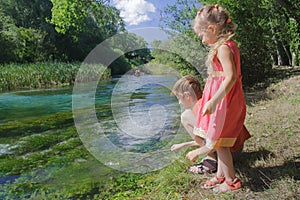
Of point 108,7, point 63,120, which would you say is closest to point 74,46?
point 108,7

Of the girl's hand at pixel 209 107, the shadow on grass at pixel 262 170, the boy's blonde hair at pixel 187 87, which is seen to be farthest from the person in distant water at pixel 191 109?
the girl's hand at pixel 209 107

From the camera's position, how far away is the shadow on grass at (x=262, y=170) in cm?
202

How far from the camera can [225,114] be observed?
6.23 feet

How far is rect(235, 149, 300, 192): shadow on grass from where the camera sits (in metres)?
2.02

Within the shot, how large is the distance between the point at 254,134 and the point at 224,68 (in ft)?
5.73

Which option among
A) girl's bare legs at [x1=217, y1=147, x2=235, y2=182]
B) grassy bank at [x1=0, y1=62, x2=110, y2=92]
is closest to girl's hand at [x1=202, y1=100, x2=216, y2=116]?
girl's bare legs at [x1=217, y1=147, x2=235, y2=182]

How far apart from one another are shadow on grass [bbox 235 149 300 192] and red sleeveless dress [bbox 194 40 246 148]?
1.27 feet

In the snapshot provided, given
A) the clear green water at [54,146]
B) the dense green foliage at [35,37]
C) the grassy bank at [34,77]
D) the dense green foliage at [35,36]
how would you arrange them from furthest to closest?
the dense green foliage at [35,36]
the dense green foliage at [35,37]
the grassy bank at [34,77]
the clear green water at [54,146]

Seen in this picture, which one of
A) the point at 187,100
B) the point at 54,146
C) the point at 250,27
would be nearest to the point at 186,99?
the point at 187,100

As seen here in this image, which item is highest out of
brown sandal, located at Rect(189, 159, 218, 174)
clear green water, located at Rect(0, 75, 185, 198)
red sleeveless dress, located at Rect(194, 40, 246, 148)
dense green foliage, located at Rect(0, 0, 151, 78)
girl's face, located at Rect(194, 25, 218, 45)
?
dense green foliage, located at Rect(0, 0, 151, 78)

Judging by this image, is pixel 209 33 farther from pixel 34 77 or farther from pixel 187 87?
pixel 34 77

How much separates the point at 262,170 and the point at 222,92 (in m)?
0.86

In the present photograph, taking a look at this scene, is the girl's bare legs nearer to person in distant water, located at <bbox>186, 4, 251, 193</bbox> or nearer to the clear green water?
person in distant water, located at <bbox>186, 4, 251, 193</bbox>

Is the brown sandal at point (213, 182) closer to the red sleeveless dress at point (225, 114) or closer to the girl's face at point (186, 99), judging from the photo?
the red sleeveless dress at point (225, 114)
